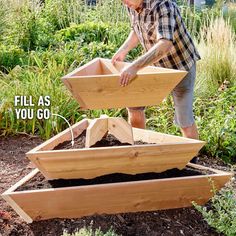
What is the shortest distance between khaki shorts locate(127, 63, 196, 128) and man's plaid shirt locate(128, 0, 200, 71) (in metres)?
0.09

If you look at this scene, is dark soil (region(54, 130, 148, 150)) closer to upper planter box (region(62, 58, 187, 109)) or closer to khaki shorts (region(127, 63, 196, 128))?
upper planter box (region(62, 58, 187, 109))

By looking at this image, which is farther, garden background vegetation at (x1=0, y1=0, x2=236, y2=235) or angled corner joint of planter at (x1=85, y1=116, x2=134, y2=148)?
garden background vegetation at (x1=0, y1=0, x2=236, y2=235)

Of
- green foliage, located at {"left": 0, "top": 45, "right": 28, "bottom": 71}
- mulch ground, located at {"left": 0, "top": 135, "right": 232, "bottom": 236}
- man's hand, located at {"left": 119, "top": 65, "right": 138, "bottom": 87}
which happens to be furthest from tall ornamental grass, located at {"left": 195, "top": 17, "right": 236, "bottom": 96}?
man's hand, located at {"left": 119, "top": 65, "right": 138, "bottom": 87}

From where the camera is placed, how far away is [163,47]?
3820 mm

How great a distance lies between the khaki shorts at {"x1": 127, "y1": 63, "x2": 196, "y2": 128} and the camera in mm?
4539

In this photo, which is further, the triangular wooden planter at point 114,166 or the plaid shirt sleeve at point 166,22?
the plaid shirt sleeve at point 166,22

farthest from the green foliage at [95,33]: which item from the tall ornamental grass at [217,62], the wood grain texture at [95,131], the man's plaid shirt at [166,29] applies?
the wood grain texture at [95,131]

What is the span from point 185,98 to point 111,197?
1222mm

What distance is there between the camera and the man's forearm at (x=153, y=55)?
12.0ft

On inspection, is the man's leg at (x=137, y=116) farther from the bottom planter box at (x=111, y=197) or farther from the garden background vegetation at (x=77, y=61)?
the bottom planter box at (x=111, y=197)

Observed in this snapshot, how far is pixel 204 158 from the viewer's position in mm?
5340

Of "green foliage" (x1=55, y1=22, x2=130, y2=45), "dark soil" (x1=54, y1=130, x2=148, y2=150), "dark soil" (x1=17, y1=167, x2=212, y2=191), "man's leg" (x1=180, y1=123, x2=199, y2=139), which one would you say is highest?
"green foliage" (x1=55, y1=22, x2=130, y2=45)

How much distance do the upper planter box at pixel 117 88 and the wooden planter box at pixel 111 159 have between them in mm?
289

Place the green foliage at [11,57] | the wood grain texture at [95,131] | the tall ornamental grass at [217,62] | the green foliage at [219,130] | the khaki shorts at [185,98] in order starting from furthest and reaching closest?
the green foliage at [11,57], the tall ornamental grass at [217,62], the green foliage at [219,130], the khaki shorts at [185,98], the wood grain texture at [95,131]
